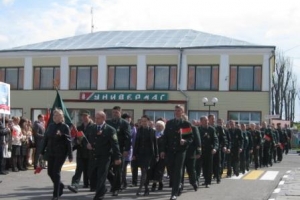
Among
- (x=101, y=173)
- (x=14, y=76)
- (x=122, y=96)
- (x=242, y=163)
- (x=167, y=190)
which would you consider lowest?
(x=167, y=190)

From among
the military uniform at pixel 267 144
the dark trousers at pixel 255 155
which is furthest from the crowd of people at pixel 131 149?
the military uniform at pixel 267 144

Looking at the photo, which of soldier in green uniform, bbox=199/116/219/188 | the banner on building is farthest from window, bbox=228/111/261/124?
soldier in green uniform, bbox=199/116/219/188

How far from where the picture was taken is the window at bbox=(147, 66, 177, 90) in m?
42.3

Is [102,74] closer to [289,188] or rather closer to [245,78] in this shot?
[245,78]

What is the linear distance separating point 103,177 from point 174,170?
1.85m

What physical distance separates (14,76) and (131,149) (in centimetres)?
3283

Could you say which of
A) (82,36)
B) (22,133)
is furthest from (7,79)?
(22,133)

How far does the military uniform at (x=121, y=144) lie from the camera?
1298 centimetres

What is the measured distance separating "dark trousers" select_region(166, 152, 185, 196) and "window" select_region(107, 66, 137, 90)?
3021 centimetres

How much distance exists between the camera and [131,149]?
14930mm

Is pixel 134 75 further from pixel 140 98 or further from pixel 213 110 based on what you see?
pixel 213 110

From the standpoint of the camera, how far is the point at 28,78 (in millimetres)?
45156

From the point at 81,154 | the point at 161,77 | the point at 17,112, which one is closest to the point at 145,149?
the point at 81,154

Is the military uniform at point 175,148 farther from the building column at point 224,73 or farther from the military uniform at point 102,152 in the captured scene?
the building column at point 224,73
